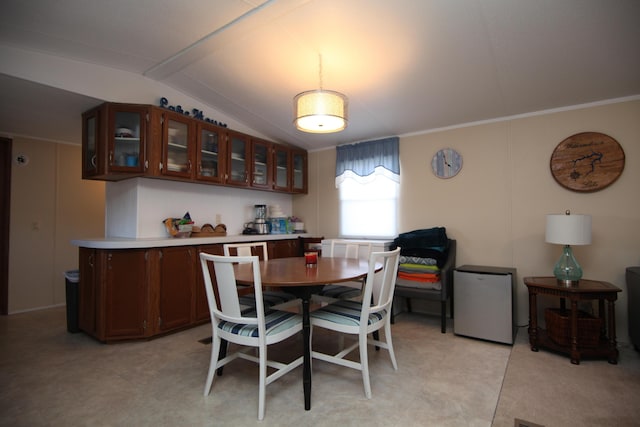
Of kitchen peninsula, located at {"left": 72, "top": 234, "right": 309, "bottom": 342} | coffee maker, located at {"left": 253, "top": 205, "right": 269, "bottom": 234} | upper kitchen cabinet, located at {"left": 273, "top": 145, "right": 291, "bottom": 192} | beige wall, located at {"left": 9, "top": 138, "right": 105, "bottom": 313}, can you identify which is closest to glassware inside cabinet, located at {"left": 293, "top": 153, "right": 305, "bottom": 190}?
upper kitchen cabinet, located at {"left": 273, "top": 145, "right": 291, "bottom": 192}

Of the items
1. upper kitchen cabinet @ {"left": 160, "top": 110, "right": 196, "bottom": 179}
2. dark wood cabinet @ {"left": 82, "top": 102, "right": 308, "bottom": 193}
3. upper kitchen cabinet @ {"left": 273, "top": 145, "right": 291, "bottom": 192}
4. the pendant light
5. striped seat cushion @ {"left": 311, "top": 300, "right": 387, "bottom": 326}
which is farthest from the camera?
upper kitchen cabinet @ {"left": 273, "top": 145, "right": 291, "bottom": 192}

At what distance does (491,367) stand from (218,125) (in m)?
3.61

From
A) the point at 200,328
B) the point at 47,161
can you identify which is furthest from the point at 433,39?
the point at 47,161

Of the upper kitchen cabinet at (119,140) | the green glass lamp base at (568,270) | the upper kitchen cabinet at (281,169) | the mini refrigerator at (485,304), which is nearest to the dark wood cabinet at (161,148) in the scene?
the upper kitchen cabinet at (119,140)

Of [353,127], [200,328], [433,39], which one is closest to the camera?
[433,39]

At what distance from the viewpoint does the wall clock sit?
141 inches

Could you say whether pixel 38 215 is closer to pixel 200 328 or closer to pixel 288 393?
pixel 200 328

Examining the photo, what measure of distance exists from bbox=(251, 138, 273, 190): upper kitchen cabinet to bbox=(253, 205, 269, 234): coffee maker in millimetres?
365

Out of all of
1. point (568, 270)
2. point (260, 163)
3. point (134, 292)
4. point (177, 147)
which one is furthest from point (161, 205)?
point (568, 270)

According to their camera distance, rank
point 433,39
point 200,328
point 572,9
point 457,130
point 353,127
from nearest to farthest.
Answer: point 572,9
point 433,39
point 200,328
point 457,130
point 353,127

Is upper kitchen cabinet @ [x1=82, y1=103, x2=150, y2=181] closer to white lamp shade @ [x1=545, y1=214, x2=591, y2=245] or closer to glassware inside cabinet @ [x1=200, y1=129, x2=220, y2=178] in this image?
glassware inside cabinet @ [x1=200, y1=129, x2=220, y2=178]

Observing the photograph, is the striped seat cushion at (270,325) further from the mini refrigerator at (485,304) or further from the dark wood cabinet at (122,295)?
the mini refrigerator at (485,304)

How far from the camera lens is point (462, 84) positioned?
2.80m

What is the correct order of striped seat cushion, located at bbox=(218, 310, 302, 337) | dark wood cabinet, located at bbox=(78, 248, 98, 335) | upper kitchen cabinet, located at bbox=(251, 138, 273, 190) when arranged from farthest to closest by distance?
upper kitchen cabinet, located at bbox=(251, 138, 273, 190) < dark wood cabinet, located at bbox=(78, 248, 98, 335) < striped seat cushion, located at bbox=(218, 310, 302, 337)
